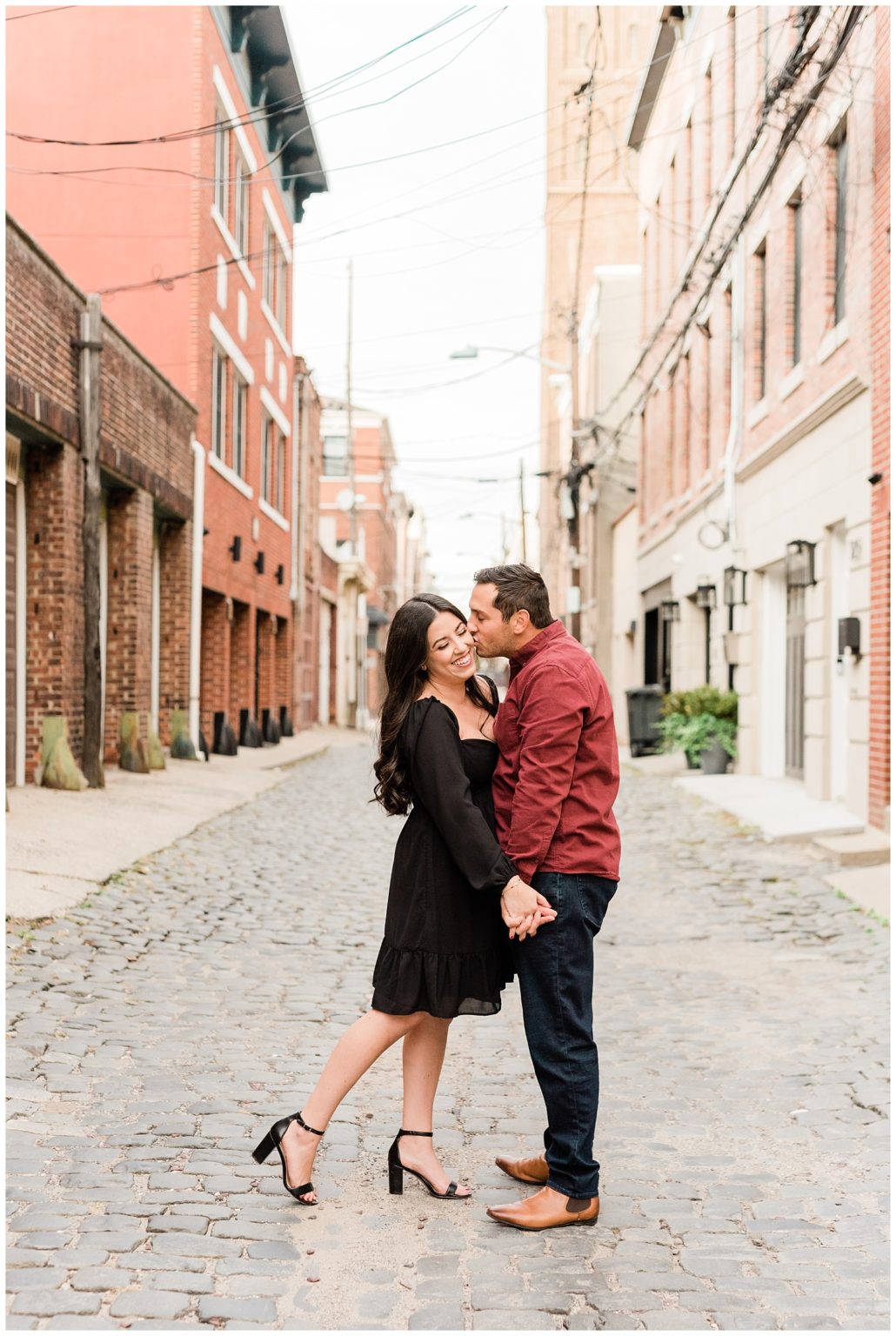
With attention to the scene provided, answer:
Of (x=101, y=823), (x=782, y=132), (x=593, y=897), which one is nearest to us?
(x=593, y=897)

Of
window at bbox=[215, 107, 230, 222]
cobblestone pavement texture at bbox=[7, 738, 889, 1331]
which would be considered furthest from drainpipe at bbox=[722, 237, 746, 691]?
cobblestone pavement texture at bbox=[7, 738, 889, 1331]

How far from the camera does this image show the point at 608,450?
3250 centimetres

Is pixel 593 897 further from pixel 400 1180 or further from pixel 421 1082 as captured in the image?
pixel 400 1180

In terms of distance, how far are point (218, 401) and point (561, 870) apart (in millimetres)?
18284

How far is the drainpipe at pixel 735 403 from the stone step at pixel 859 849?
725 centimetres

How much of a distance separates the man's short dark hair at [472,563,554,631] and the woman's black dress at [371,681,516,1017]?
328mm

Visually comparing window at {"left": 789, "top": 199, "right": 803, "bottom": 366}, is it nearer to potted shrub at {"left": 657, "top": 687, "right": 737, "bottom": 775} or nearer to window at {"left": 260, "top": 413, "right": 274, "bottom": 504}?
potted shrub at {"left": 657, "top": 687, "right": 737, "bottom": 775}

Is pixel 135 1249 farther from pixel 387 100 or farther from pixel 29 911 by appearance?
pixel 387 100

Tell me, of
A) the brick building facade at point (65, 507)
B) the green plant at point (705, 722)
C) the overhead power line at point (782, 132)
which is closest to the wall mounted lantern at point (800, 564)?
the green plant at point (705, 722)

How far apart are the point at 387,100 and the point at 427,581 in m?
122

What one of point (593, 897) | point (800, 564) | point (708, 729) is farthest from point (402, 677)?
point (708, 729)

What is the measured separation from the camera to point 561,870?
3.60 m

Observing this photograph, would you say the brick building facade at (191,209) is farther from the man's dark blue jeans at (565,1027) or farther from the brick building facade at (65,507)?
the man's dark blue jeans at (565,1027)

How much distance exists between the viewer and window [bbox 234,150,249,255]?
2120 centimetres
